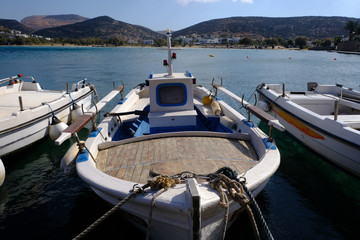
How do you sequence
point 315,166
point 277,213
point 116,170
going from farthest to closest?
point 315,166, point 277,213, point 116,170

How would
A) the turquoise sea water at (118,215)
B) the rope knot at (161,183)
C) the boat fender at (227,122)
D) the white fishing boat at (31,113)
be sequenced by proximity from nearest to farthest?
the rope knot at (161,183) < the turquoise sea water at (118,215) < the boat fender at (227,122) < the white fishing boat at (31,113)

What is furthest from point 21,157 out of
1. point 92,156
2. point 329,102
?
point 329,102

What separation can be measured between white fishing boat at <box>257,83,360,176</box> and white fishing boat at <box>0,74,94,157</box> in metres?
7.84

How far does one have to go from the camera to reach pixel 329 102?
32.9ft

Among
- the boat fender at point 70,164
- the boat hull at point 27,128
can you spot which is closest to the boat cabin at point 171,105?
the boat fender at point 70,164

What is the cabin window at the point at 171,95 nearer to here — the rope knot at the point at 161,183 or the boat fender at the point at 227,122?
the boat fender at the point at 227,122

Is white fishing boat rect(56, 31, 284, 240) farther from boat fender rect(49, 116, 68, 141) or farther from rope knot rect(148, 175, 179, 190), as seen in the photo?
boat fender rect(49, 116, 68, 141)

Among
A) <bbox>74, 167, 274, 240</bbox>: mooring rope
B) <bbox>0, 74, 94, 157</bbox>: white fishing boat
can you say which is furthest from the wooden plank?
<bbox>74, 167, 274, 240</bbox>: mooring rope

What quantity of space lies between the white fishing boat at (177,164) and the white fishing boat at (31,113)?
284 cm

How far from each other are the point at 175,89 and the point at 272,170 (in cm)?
422

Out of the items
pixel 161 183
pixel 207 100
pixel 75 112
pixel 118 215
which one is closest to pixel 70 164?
pixel 118 215

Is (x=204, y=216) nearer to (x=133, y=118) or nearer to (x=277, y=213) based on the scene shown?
(x=277, y=213)

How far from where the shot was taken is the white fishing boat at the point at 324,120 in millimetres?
6594

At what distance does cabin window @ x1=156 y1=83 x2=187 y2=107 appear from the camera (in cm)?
733
